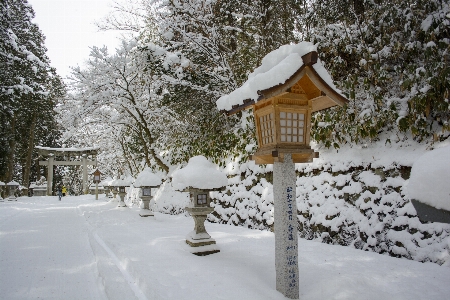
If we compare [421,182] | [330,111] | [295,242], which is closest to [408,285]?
[295,242]

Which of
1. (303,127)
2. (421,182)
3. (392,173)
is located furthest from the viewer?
(392,173)

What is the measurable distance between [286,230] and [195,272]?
1597mm

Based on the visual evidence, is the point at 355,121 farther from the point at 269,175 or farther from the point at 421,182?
the point at 421,182

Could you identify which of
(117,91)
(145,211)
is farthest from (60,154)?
(145,211)

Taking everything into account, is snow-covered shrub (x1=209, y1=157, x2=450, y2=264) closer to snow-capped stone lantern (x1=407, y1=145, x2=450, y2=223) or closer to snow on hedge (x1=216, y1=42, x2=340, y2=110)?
snow on hedge (x1=216, y1=42, x2=340, y2=110)

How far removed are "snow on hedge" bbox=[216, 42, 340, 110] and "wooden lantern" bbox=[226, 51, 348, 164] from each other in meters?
0.09

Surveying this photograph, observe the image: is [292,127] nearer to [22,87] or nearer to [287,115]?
[287,115]

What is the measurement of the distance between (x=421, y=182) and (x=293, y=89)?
88.0 inches

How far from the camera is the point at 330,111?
5895 mm

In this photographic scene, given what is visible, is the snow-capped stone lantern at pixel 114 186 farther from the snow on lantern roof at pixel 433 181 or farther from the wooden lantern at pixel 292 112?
the snow on lantern roof at pixel 433 181

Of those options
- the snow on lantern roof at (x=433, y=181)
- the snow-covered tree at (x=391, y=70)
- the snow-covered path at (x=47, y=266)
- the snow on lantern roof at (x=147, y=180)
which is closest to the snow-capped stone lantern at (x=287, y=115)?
the snow on lantern roof at (x=433, y=181)

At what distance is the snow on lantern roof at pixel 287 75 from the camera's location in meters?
3.04

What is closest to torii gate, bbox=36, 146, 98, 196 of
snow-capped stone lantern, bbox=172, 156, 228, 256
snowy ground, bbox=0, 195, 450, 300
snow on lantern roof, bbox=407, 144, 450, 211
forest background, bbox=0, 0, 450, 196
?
forest background, bbox=0, 0, 450, 196

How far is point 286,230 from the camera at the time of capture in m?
3.26
